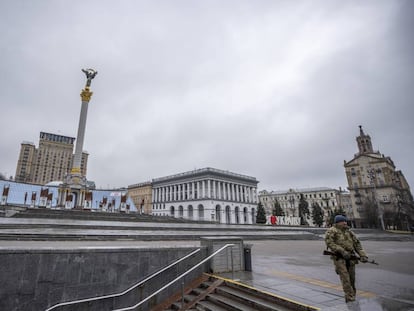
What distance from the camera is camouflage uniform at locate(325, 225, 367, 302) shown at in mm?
4289

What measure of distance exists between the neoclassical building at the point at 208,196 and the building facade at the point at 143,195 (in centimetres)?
198

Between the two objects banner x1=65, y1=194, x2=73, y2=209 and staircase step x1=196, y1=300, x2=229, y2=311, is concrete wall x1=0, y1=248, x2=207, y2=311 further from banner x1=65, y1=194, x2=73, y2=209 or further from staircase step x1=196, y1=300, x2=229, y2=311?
banner x1=65, y1=194, x2=73, y2=209

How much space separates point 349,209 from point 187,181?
6128cm

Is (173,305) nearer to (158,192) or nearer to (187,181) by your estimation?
(187,181)

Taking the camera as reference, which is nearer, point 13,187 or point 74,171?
point 74,171

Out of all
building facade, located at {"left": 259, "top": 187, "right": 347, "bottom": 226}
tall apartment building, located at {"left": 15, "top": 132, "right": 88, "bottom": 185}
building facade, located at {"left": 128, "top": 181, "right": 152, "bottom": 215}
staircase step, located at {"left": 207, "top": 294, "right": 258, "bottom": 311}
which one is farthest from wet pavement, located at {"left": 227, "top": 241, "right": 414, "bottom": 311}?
tall apartment building, located at {"left": 15, "top": 132, "right": 88, "bottom": 185}

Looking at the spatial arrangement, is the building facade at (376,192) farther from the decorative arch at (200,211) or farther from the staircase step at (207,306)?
the staircase step at (207,306)

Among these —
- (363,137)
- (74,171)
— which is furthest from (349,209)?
(74,171)

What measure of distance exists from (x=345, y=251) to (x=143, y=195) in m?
92.2

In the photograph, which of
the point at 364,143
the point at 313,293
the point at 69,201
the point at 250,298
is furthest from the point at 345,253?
the point at 364,143

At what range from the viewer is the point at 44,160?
11138cm

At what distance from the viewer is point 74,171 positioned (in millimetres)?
40750

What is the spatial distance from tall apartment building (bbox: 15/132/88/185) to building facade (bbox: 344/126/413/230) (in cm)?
11549

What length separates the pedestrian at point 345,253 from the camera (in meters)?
4.31
